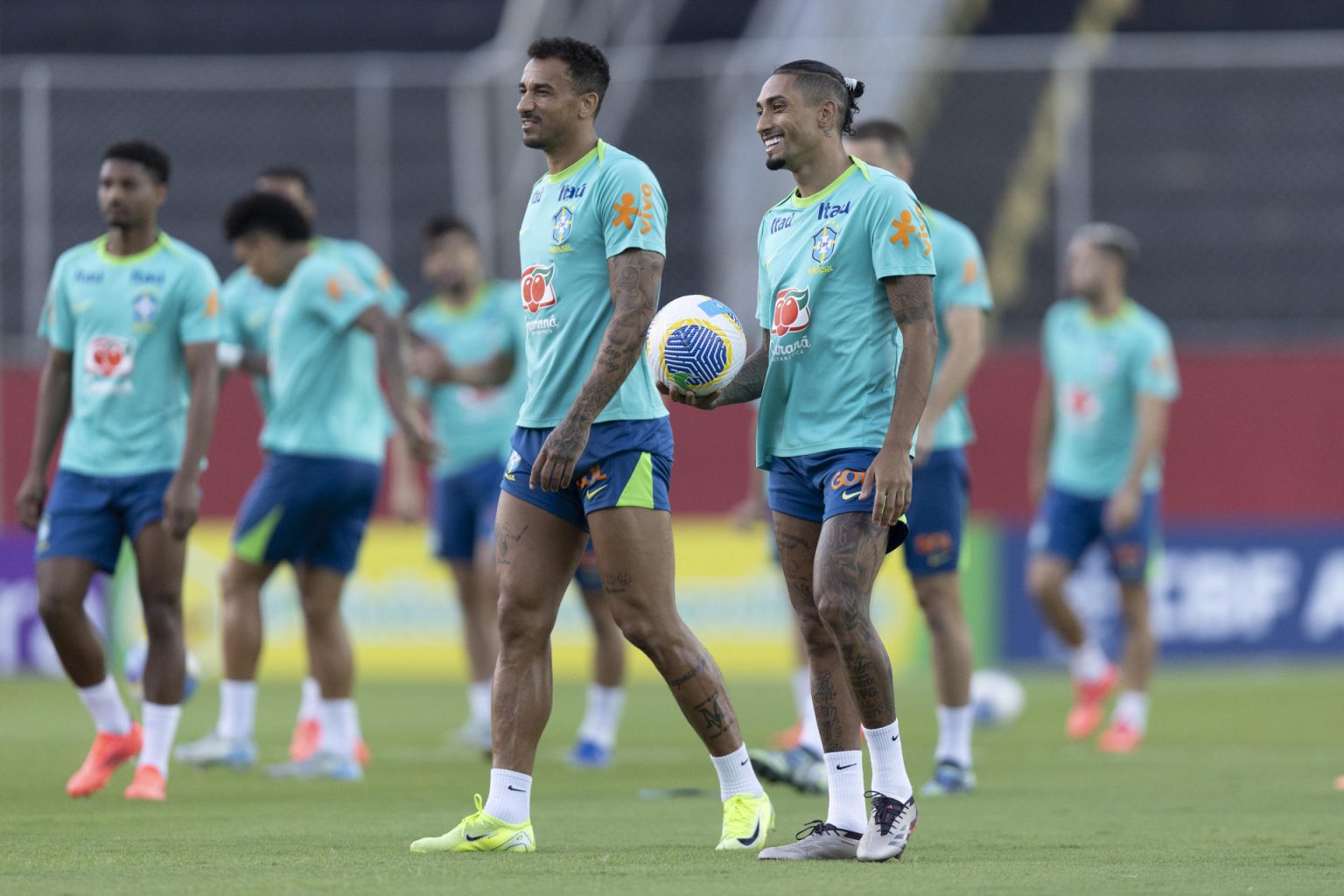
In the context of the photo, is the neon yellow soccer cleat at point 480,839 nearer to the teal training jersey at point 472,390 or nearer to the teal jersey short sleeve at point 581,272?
the teal jersey short sleeve at point 581,272

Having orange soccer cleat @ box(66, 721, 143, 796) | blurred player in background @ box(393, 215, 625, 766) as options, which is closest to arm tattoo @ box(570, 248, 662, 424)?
orange soccer cleat @ box(66, 721, 143, 796)

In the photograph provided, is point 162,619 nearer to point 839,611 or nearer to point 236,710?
point 236,710

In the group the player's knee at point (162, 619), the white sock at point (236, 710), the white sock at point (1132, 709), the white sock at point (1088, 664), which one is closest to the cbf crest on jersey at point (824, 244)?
the player's knee at point (162, 619)

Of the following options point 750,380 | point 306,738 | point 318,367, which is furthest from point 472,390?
point 750,380

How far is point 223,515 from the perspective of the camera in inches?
662

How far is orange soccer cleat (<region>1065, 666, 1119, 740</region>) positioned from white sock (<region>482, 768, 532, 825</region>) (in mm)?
6206

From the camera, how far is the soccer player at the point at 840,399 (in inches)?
242

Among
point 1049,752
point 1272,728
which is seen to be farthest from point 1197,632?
point 1049,752

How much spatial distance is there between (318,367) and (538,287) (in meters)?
3.50

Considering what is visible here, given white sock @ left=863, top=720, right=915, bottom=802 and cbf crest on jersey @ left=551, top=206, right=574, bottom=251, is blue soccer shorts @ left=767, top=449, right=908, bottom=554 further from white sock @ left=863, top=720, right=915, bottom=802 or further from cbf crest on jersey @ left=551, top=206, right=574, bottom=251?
cbf crest on jersey @ left=551, top=206, right=574, bottom=251

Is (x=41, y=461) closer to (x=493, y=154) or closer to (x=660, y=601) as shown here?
(x=660, y=601)

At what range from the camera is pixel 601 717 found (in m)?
10.4

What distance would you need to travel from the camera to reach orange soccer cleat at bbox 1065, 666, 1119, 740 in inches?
474

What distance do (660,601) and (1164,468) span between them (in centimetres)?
1125
